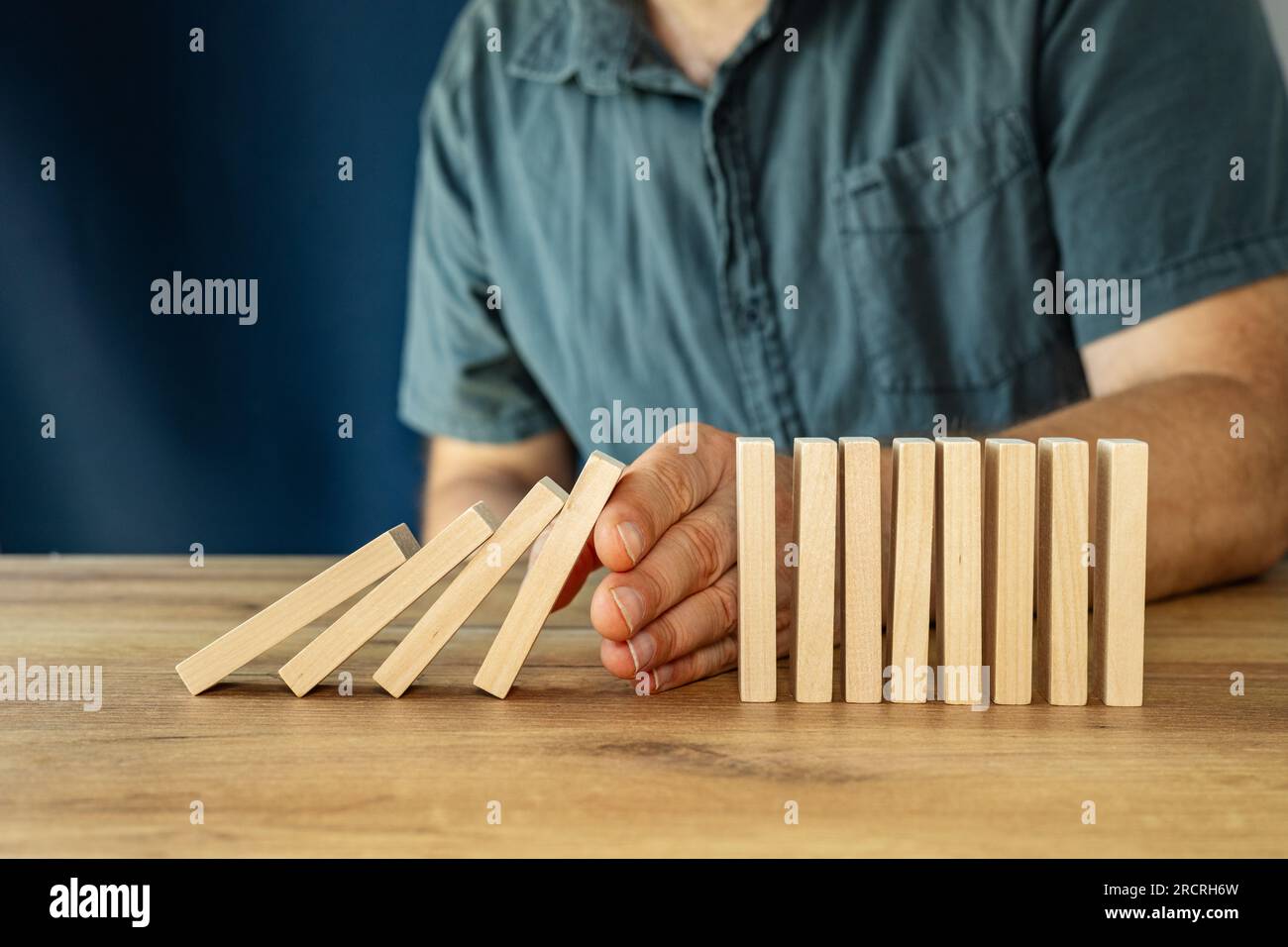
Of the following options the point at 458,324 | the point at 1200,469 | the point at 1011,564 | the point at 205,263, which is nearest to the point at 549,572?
the point at 1011,564

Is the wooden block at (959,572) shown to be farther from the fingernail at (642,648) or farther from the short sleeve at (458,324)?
the short sleeve at (458,324)

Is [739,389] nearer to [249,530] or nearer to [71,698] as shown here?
[71,698]

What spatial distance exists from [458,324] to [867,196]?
68cm

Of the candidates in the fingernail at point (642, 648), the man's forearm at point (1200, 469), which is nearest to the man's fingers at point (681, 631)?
the fingernail at point (642, 648)

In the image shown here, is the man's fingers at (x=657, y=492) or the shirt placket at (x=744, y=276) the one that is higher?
the shirt placket at (x=744, y=276)

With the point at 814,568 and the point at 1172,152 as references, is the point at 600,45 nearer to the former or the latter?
the point at 1172,152

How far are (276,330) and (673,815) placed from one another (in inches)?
72.6

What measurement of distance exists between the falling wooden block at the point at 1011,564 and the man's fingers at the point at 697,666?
167mm

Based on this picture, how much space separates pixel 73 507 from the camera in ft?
7.07

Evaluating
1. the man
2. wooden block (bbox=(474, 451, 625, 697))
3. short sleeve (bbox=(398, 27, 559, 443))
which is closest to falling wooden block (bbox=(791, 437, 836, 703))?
wooden block (bbox=(474, 451, 625, 697))

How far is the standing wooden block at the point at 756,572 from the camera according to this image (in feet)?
2.15

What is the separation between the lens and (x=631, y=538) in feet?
2.17

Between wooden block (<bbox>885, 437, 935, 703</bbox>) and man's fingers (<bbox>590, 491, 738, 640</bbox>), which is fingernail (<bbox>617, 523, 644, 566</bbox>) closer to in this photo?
man's fingers (<bbox>590, 491, 738, 640</bbox>)

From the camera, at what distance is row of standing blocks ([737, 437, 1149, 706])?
2.12 ft
